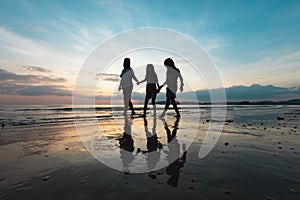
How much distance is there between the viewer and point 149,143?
17.6 ft

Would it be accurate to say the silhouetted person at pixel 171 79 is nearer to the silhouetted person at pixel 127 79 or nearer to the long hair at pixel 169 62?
the long hair at pixel 169 62

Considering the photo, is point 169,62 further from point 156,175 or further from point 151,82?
point 156,175

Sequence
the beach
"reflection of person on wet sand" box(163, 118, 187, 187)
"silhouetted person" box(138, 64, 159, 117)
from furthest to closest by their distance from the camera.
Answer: "silhouetted person" box(138, 64, 159, 117)
"reflection of person on wet sand" box(163, 118, 187, 187)
the beach

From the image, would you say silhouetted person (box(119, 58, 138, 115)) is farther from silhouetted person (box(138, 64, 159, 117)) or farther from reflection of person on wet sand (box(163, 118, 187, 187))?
reflection of person on wet sand (box(163, 118, 187, 187))

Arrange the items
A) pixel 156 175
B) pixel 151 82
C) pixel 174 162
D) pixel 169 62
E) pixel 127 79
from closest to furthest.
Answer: pixel 156 175
pixel 174 162
pixel 169 62
pixel 127 79
pixel 151 82

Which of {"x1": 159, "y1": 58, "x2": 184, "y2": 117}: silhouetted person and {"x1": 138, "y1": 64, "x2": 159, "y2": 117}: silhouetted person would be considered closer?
{"x1": 159, "y1": 58, "x2": 184, "y2": 117}: silhouetted person

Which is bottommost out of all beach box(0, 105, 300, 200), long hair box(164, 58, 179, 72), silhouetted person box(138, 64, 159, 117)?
beach box(0, 105, 300, 200)

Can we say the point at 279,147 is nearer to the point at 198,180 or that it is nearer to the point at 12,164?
the point at 198,180

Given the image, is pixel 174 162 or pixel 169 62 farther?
pixel 169 62

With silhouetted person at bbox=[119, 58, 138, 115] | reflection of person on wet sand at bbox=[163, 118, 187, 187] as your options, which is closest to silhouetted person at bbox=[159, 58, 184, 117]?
silhouetted person at bbox=[119, 58, 138, 115]

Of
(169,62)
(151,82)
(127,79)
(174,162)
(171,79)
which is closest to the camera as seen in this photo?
(174,162)

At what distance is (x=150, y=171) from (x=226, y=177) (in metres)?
1.17

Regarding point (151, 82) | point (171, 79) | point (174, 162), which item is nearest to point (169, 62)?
point (171, 79)

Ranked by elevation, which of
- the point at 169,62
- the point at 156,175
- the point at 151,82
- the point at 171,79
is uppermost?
the point at 169,62
